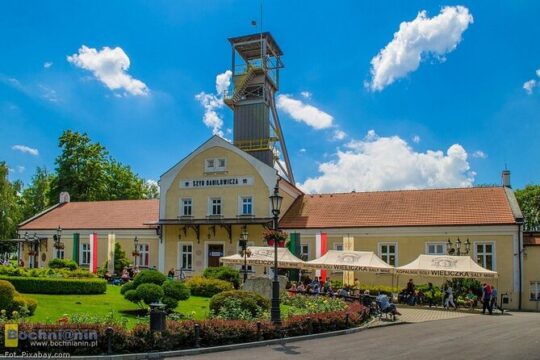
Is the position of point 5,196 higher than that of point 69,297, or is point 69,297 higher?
point 5,196

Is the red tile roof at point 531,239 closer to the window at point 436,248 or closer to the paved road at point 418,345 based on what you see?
the window at point 436,248

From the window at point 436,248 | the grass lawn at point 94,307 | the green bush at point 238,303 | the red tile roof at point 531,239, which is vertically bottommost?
the grass lawn at point 94,307

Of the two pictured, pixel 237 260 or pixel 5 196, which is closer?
pixel 237 260

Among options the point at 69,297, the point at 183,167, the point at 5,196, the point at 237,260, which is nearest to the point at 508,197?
the point at 237,260

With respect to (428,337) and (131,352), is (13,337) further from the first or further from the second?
(428,337)

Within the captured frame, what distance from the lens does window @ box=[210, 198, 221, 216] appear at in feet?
125

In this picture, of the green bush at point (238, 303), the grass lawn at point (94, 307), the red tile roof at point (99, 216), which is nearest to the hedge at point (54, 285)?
the grass lawn at point (94, 307)

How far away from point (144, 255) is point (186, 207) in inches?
208

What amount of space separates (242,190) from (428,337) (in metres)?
22.4

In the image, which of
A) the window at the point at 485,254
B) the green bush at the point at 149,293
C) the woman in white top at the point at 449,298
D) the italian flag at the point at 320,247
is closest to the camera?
the green bush at the point at 149,293

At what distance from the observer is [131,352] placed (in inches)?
516

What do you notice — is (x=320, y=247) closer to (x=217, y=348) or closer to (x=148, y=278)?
(x=148, y=278)

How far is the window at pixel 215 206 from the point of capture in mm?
38125

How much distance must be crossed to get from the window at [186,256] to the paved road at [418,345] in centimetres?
2141
